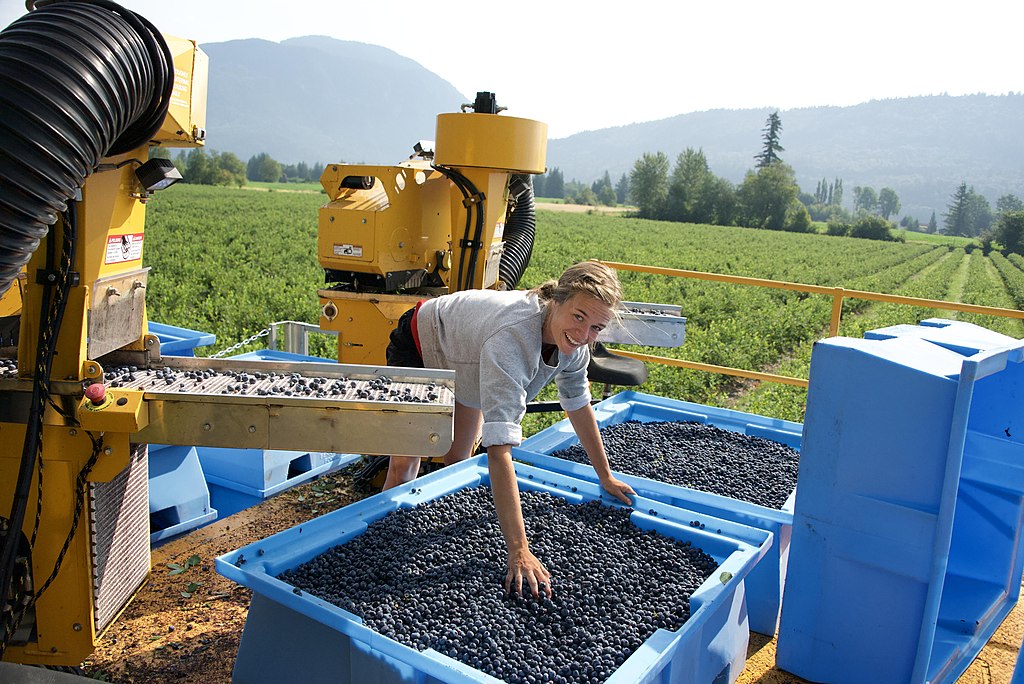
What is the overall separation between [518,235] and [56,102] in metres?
3.78

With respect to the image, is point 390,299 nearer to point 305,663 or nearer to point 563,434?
point 563,434

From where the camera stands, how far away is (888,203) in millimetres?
147875

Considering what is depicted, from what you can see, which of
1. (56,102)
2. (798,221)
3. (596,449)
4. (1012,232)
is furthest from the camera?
(798,221)

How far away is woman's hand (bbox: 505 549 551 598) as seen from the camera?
243 centimetres

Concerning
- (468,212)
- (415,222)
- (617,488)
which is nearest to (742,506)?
(617,488)

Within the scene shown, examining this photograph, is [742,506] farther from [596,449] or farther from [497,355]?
[497,355]

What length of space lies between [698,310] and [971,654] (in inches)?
408

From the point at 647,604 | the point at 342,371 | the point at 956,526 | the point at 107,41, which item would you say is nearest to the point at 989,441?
the point at 956,526

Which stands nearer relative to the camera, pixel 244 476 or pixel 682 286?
pixel 244 476

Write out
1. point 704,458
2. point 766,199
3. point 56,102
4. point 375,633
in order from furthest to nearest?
point 766,199 → point 704,458 → point 375,633 → point 56,102

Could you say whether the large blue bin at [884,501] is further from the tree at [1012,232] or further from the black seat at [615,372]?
the tree at [1012,232]

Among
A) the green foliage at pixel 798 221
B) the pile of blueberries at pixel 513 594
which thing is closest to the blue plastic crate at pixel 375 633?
the pile of blueberries at pixel 513 594

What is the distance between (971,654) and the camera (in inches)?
118

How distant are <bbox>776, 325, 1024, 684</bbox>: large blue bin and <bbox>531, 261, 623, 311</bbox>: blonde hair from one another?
0.86 m
